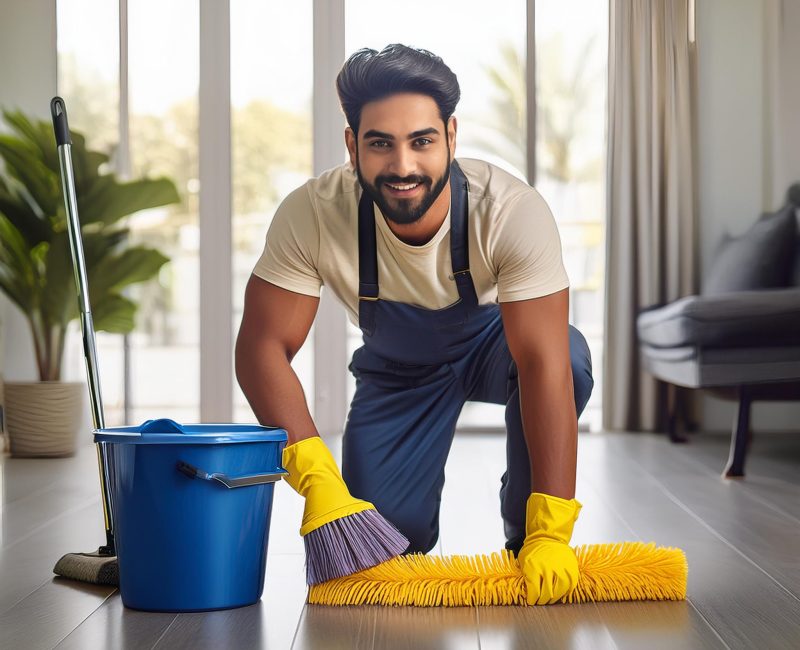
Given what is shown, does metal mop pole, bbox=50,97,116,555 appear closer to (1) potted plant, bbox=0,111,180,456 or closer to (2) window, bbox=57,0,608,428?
(1) potted plant, bbox=0,111,180,456

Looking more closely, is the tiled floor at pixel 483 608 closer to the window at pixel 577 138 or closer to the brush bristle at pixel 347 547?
the brush bristle at pixel 347 547

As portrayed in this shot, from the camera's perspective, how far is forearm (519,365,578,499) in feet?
5.43

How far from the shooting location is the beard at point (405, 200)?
1696 millimetres

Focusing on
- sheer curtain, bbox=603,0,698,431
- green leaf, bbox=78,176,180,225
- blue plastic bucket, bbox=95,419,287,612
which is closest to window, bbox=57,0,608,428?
sheer curtain, bbox=603,0,698,431

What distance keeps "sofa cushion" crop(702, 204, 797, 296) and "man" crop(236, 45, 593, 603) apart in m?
2.10

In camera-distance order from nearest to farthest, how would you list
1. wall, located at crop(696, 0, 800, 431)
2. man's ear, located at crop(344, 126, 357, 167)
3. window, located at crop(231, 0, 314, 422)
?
man's ear, located at crop(344, 126, 357, 167) < wall, located at crop(696, 0, 800, 431) < window, located at crop(231, 0, 314, 422)

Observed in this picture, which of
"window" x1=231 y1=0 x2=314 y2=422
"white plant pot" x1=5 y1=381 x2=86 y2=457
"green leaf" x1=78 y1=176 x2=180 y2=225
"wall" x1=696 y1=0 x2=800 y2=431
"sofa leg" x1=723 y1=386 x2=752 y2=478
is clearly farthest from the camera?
"window" x1=231 y1=0 x2=314 y2=422

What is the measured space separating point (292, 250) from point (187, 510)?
50cm

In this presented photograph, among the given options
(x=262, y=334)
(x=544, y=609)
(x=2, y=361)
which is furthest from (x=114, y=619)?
(x=2, y=361)

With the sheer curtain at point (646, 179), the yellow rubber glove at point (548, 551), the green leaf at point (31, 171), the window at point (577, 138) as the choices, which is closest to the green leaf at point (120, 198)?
the green leaf at point (31, 171)

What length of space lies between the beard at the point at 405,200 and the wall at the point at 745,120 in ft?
9.84

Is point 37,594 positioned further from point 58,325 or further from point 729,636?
point 58,325

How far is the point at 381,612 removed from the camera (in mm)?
1530

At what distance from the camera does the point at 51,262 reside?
12.0ft
